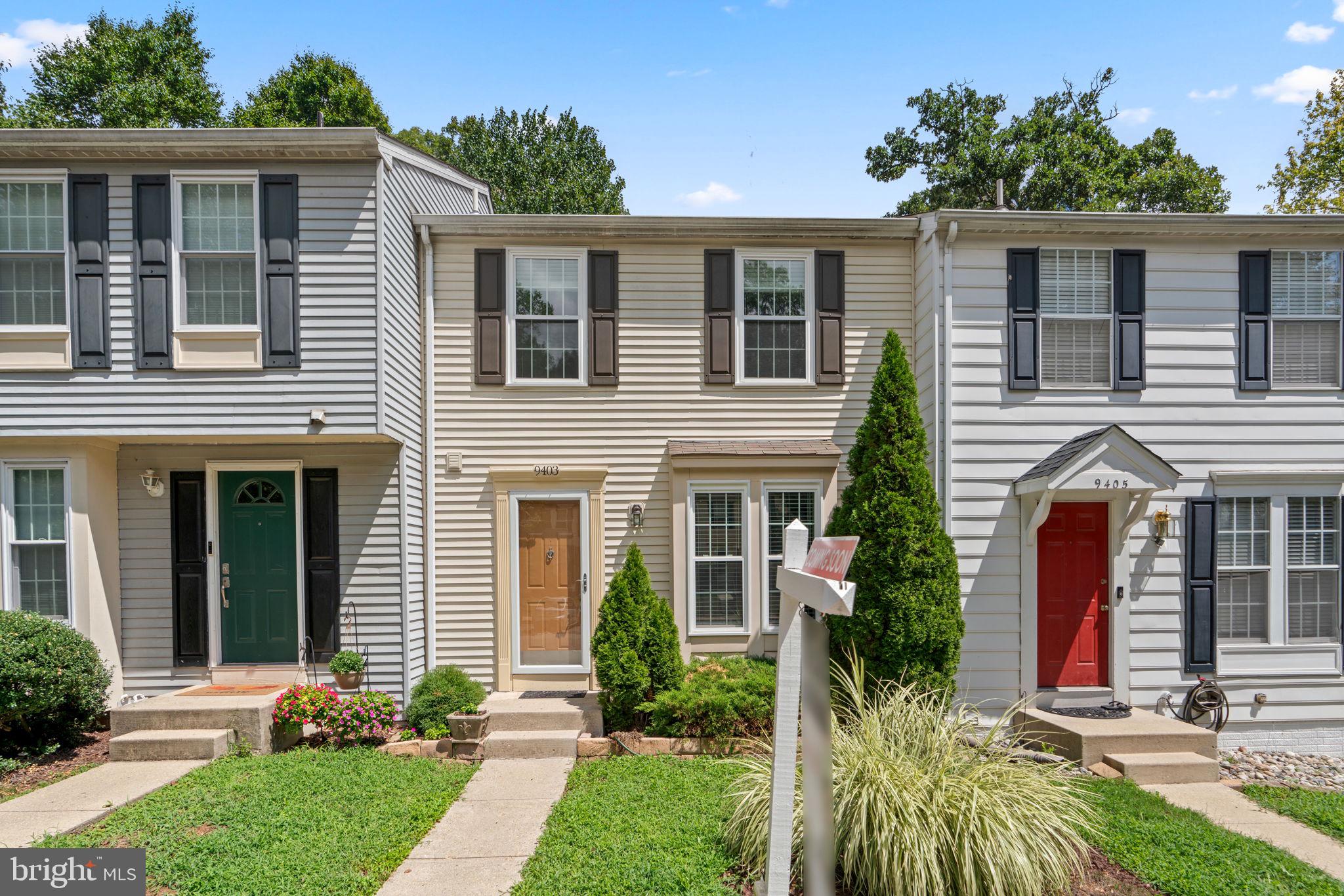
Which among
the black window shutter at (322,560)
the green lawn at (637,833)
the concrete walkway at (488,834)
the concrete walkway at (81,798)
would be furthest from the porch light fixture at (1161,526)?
the concrete walkway at (81,798)

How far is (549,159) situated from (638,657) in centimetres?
1729

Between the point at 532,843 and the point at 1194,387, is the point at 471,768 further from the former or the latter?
the point at 1194,387

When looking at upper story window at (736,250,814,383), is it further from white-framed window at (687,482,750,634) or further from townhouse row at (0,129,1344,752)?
white-framed window at (687,482,750,634)

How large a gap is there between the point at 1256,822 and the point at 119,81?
971 inches

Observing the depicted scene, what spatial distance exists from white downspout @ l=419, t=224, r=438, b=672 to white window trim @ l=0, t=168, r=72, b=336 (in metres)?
3.24

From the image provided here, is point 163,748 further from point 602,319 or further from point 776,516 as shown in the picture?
point 776,516

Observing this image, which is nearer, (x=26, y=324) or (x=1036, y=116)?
(x=26, y=324)

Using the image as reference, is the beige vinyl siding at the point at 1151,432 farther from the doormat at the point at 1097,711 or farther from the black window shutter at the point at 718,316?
the black window shutter at the point at 718,316

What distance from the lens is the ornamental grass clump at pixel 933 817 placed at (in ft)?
12.3

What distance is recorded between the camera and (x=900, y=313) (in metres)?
8.18

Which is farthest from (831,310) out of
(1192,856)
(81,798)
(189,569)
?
(81,798)

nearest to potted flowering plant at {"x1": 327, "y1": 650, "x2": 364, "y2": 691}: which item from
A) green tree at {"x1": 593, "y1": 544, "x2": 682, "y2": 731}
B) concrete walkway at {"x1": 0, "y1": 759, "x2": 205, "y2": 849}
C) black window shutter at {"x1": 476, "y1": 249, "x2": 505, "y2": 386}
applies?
concrete walkway at {"x1": 0, "y1": 759, "x2": 205, "y2": 849}

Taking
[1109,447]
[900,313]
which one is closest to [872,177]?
[900,313]

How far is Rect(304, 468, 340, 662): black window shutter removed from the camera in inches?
284
